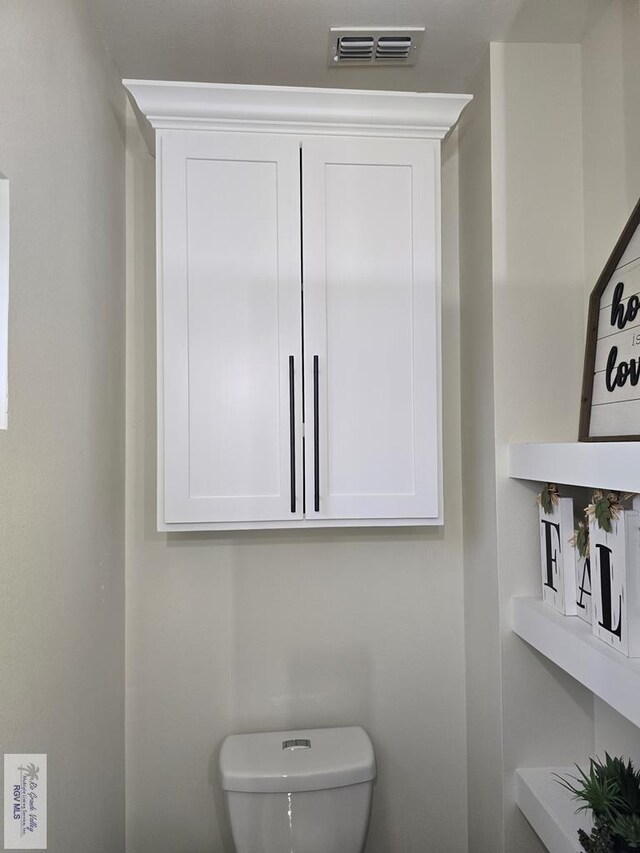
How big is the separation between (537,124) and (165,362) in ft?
3.36

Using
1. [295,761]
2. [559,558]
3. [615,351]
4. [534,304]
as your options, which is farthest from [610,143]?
[295,761]

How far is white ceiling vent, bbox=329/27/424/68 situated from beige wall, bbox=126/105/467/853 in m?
0.49

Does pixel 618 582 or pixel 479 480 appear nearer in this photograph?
pixel 618 582

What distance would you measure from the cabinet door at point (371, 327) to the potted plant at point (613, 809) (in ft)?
2.01

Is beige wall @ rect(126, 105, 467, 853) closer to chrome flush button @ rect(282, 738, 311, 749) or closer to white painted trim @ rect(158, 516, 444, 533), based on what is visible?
chrome flush button @ rect(282, 738, 311, 749)

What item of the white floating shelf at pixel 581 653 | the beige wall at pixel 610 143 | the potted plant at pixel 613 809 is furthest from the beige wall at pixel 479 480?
the potted plant at pixel 613 809

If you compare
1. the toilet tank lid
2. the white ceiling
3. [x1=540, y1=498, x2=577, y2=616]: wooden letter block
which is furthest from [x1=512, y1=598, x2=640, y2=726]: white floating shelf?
the white ceiling

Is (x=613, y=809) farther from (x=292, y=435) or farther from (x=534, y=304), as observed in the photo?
(x=534, y=304)

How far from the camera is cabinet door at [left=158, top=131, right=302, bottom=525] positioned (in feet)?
4.99

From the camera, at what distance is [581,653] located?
1.21 metres

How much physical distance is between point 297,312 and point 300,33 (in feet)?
2.06

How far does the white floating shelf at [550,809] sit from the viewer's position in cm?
131

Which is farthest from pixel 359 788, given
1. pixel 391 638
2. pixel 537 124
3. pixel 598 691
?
pixel 537 124

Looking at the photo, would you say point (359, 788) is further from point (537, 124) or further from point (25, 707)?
point (537, 124)
